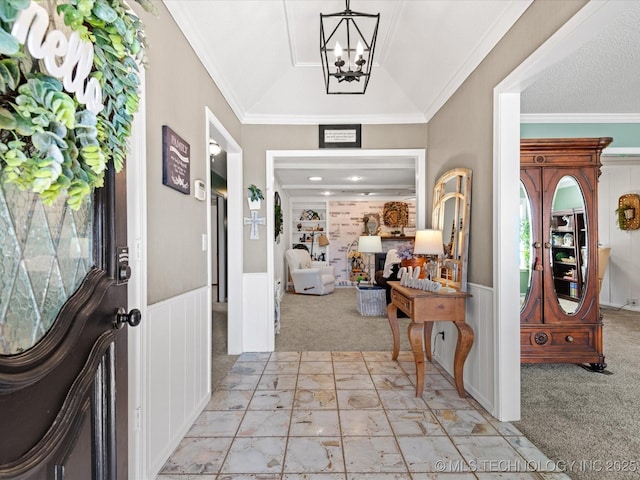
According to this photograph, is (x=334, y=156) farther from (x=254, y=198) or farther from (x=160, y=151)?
(x=160, y=151)

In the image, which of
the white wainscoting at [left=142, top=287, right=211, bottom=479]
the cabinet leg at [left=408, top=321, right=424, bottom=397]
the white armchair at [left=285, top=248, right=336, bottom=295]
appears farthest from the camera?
the white armchair at [left=285, top=248, right=336, bottom=295]

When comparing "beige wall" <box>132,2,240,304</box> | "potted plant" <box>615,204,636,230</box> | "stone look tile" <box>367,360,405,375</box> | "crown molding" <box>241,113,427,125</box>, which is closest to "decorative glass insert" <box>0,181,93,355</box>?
"beige wall" <box>132,2,240,304</box>

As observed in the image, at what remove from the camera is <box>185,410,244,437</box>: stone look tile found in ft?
6.88

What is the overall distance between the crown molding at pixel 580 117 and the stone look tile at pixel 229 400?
3.65 meters

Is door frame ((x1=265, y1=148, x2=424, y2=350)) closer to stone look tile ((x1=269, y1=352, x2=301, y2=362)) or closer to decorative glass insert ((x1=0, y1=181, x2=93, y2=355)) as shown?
stone look tile ((x1=269, y1=352, x2=301, y2=362))

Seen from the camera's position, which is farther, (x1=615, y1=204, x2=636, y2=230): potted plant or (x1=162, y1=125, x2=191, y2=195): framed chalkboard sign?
(x1=615, y1=204, x2=636, y2=230): potted plant

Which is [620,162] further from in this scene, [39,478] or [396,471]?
[39,478]

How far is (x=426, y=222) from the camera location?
365 centimetres

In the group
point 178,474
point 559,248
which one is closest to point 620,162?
point 559,248

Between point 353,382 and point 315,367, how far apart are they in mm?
463

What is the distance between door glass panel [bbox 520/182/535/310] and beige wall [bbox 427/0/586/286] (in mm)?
760

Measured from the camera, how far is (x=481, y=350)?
245 cm

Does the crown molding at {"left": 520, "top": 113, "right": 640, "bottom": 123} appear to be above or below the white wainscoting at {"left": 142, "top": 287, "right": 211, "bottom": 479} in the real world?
above

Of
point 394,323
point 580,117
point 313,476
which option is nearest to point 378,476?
point 313,476
